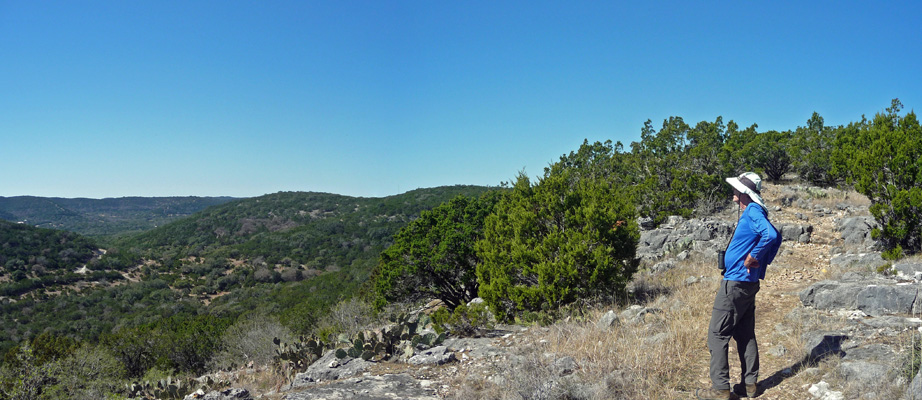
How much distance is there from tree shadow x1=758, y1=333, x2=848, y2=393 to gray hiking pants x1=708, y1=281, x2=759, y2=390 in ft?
0.96

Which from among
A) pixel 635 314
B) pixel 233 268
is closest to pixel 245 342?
pixel 635 314

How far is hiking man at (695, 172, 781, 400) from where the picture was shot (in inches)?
143

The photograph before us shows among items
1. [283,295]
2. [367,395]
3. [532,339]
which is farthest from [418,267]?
[283,295]

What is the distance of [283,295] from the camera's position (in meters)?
39.4

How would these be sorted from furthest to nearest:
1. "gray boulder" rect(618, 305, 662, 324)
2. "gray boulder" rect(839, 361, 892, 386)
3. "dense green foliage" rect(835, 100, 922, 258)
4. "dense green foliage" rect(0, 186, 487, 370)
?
"dense green foliage" rect(0, 186, 487, 370) → "dense green foliage" rect(835, 100, 922, 258) → "gray boulder" rect(618, 305, 662, 324) → "gray boulder" rect(839, 361, 892, 386)

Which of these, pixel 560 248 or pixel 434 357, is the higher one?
pixel 560 248

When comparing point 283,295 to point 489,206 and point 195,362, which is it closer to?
point 195,362

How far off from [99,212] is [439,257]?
16669cm

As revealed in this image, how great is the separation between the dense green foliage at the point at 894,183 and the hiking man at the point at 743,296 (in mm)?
6971

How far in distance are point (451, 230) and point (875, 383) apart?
412 inches

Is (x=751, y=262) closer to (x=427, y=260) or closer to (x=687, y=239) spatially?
(x=687, y=239)

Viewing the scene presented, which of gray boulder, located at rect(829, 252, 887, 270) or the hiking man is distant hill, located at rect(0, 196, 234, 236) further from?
the hiking man

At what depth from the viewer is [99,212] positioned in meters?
140

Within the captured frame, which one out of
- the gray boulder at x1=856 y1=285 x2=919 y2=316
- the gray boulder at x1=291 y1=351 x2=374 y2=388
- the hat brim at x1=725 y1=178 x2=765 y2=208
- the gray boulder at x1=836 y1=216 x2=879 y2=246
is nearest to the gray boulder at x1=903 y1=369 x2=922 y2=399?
the hat brim at x1=725 y1=178 x2=765 y2=208
